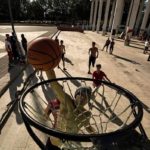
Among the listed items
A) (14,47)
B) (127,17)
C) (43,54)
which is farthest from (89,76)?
(127,17)

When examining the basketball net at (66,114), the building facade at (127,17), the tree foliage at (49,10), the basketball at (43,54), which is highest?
the basketball at (43,54)

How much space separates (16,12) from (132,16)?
5169cm

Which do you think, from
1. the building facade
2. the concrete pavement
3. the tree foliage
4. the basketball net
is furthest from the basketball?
the tree foliage

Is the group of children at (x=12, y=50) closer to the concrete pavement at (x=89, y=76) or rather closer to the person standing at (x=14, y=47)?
the person standing at (x=14, y=47)

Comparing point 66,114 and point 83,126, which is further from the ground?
point 66,114

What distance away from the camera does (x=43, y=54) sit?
3.87 m

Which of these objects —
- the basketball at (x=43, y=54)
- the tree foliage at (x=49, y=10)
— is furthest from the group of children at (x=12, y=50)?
the tree foliage at (x=49, y=10)

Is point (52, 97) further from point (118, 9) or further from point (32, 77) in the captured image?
point (118, 9)

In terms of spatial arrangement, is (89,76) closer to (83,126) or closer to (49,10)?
(83,126)

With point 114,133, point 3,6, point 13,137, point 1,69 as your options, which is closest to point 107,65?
point 1,69

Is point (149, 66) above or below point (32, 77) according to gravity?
below

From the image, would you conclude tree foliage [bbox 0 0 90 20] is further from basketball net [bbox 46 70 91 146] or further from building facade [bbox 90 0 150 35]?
basketball net [bbox 46 70 91 146]

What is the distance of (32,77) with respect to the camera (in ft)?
37.2

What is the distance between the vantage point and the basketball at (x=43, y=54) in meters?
3.88
